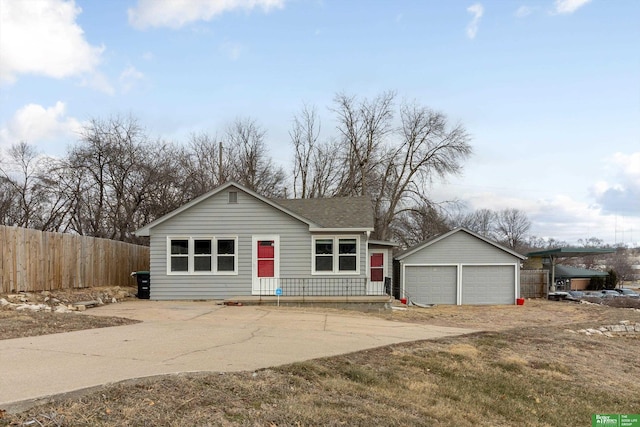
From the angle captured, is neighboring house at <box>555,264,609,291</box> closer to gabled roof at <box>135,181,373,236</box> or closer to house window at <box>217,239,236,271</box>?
gabled roof at <box>135,181,373,236</box>

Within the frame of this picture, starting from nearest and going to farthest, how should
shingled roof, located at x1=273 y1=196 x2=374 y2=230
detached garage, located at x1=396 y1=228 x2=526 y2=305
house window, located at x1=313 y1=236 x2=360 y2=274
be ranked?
house window, located at x1=313 y1=236 x2=360 y2=274 → shingled roof, located at x1=273 y1=196 x2=374 y2=230 → detached garage, located at x1=396 y1=228 x2=526 y2=305

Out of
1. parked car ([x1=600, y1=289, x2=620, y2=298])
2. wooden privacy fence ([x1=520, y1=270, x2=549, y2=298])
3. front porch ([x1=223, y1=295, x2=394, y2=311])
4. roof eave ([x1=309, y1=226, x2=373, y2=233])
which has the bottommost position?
parked car ([x1=600, y1=289, x2=620, y2=298])

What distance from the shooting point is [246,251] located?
17.6 metres

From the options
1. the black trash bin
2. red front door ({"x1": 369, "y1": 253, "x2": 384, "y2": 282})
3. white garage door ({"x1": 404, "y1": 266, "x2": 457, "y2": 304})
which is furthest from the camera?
white garage door ({"x1": 404, "y1": 266, "x2": 457, "y2": 304})

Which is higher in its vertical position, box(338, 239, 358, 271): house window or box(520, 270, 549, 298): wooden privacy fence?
box(338, 239, 358, 271): house window

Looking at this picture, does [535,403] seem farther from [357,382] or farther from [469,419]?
[357,382]

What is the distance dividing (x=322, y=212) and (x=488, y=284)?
30.0 feet

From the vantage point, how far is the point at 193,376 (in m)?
5.69

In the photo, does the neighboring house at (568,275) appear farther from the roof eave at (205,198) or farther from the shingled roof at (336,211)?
the roof eave at (205,198)

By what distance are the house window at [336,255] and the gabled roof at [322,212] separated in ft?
1.66

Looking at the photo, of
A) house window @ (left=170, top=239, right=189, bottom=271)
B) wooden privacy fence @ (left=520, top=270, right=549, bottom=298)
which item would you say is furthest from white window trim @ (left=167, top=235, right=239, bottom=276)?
wooden privacy fence @ (left=520, top=270, right=549, bottom=298)

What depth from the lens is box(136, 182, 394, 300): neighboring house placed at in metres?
17.5

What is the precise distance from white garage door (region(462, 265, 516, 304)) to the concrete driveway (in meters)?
10.7

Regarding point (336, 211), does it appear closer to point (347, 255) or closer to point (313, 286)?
point (347, 255)
